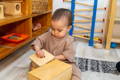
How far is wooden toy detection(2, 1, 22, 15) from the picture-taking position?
1199 millimetres

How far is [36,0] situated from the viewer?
4.84 ft

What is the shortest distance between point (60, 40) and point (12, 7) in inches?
21.7

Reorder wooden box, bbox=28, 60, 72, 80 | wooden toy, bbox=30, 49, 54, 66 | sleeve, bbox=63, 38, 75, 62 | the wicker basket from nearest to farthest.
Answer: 1. wooden box, bbox=28, 60, 72, 80
2. wooden toy, bbox=30, 49, 54, 66
3. sleeve, bbox=63, 38, 75, 62
4. the wicker basket

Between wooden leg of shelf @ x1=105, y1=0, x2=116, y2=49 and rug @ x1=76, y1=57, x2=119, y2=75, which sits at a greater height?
wooden leg of shelf @ x1=105, y1=0, x2=116, y2=49

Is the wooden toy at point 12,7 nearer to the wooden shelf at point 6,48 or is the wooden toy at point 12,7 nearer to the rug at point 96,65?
the wooden shelf at point 6,48

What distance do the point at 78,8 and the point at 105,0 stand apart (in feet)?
1.02

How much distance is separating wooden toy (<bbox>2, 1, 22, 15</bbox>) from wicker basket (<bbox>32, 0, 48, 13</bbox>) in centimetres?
21

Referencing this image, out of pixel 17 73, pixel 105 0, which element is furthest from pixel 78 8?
pixel 17 73

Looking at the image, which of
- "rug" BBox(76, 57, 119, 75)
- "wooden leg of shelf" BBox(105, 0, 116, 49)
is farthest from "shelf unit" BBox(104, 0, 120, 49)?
"rug" BBox(76, 57, 119, 75)

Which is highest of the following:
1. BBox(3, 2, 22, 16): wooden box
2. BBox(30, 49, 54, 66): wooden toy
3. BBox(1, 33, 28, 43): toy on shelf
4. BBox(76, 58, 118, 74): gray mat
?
BBox(3, 2, 22, 16): wooden box

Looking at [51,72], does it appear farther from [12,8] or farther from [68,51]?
[12,8]

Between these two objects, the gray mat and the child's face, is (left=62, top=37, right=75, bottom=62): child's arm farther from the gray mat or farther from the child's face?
the gray mat

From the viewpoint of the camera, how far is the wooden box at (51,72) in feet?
2.11

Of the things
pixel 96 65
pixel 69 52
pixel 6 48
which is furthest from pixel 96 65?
pixel 6 48
